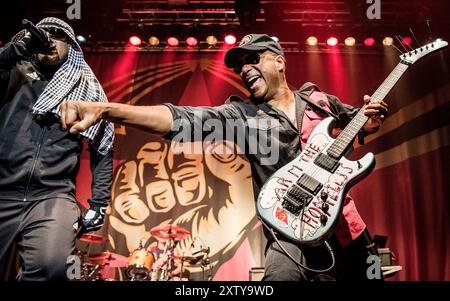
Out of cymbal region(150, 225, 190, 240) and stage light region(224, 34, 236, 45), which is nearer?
cymbal region(150, 225, 190, 240)

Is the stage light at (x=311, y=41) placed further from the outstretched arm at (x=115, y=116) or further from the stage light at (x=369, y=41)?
the outstretched arm at (x=115, y=116)

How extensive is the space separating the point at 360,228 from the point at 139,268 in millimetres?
4858

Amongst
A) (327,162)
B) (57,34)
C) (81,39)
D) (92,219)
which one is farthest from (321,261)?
(81,39)

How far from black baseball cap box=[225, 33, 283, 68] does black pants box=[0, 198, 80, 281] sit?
148cm

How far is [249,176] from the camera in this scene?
7.43m

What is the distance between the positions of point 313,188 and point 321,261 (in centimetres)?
41

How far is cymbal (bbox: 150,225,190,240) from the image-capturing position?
6.72 metres

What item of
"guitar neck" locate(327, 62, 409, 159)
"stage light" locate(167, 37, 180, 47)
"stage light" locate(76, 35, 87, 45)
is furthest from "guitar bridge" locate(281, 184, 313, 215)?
"stage light" locate(76, 35, 87, 45)

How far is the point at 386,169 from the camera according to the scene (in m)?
7.21

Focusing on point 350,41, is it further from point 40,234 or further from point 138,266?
point 40,234

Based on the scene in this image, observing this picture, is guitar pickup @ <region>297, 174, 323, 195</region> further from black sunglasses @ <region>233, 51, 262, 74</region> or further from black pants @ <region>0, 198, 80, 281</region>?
black pants @ <region>0, 198, 80, 281</region>
